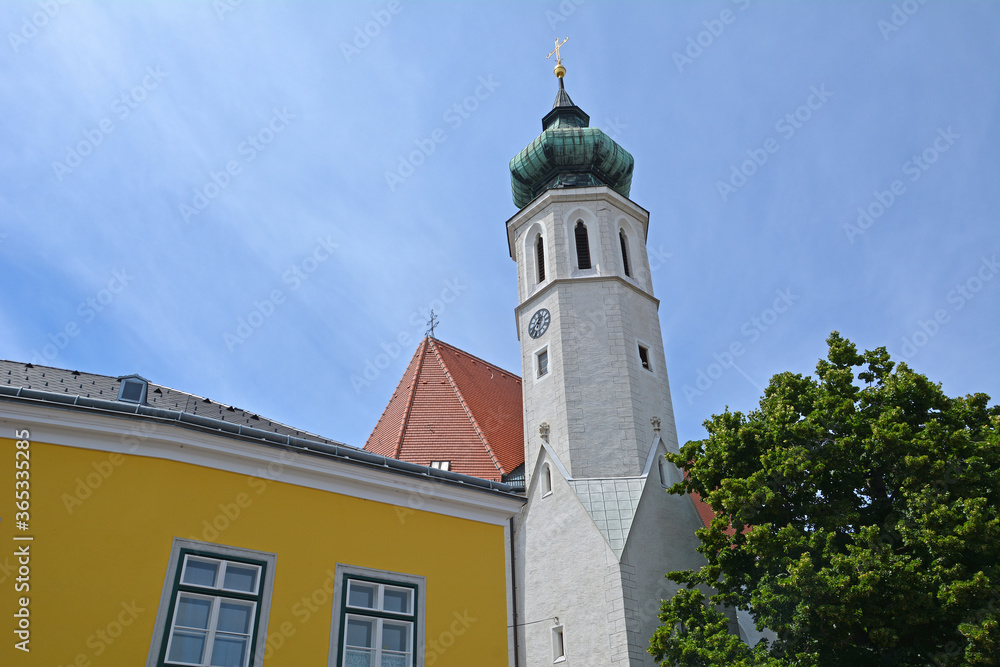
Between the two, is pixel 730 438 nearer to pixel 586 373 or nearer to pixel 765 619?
pixel 765 619

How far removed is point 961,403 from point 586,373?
22.1ft

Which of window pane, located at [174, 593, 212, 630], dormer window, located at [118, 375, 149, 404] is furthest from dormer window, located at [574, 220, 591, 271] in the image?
window pane, located at [174, 593, 212, 630]

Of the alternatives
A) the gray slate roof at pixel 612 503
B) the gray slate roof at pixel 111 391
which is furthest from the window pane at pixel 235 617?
the gray slate roof at pixel 612 503

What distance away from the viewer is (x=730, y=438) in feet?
41.5

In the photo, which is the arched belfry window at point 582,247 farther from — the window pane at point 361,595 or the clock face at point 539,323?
the window pane at point 361,595

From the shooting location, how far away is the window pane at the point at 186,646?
8453 mm

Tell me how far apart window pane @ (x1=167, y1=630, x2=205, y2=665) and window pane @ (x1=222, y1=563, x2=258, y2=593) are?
2.04 feet

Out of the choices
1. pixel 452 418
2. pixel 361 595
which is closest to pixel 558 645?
pixel 361 595

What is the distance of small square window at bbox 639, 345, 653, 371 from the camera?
1688cm

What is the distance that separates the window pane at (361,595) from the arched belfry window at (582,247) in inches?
395

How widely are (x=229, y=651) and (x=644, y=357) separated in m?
10.7

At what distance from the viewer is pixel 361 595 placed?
9914 millimetres

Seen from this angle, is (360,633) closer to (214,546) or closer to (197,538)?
(214,546)

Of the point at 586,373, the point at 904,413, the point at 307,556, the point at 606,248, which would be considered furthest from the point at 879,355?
the point at 307,556
